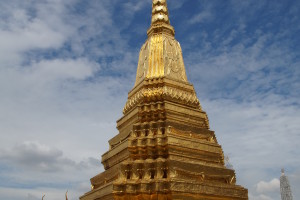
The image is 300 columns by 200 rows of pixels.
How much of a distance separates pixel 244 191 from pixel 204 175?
5.92 ft

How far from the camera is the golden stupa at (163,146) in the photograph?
11.9 m

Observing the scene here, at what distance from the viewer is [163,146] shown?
13.1 meters

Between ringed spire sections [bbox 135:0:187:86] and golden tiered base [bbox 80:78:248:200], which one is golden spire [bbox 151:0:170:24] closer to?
ringed spire sections [bbox 135:0:187:86]

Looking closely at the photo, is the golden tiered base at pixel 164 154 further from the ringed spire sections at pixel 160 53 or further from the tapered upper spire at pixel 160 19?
the tapered upper spire at pixel 160 19

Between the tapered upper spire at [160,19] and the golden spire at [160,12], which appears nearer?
the tapered upper spire at [160,19]

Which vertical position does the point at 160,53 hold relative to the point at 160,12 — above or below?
below

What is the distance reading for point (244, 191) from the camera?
13023 mm

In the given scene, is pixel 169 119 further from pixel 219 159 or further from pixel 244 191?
pixel 244 191

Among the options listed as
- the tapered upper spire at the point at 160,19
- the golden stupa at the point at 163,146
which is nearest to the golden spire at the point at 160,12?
the tapered upper spire at the point at 160,19

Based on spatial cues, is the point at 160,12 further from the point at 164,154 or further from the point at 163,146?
the point at 164,154

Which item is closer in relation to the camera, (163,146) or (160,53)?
(163,146)

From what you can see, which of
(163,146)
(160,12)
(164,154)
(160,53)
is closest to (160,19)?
(160,12)

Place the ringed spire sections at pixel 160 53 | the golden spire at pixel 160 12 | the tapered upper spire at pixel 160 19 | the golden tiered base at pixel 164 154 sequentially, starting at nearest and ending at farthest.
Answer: the golden tiered base at pixel 164 154, the ringed spire sections at pixel 160 53, the tapered upper spire at pixel 160 19, the golden spire at pixel 160 12

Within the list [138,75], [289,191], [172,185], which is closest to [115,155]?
[172,185]
